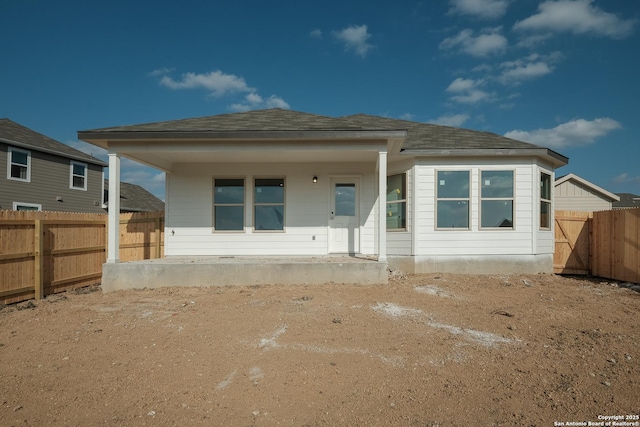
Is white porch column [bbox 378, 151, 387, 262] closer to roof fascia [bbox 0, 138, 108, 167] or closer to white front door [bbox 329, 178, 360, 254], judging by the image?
white front door [bbox 329, 178, 360, 254]

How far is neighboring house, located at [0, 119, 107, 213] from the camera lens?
15.6 meters

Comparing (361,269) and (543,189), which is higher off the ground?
(543,189)

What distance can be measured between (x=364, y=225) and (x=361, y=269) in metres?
2.48

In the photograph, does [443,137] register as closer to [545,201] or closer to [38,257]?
[545,201]

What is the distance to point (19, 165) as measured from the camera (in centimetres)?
1606

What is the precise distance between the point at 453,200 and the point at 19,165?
1814 centimetres

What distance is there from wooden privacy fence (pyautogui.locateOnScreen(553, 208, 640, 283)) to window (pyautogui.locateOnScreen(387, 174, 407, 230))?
4.32 meters

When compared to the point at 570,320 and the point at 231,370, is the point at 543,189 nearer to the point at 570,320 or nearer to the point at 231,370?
the point at 570,320

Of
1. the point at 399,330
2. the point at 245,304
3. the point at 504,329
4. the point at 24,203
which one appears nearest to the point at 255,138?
the point at 245,304

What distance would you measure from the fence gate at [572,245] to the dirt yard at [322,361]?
3.25 m

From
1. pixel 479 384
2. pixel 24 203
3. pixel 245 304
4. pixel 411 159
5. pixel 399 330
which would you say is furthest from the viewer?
pixel 24 203

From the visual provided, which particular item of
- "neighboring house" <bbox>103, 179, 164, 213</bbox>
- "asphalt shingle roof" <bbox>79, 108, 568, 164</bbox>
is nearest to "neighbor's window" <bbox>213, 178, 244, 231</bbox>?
"asphalt shingle roof" <bbox>79, 108, 568, 164</bbox>

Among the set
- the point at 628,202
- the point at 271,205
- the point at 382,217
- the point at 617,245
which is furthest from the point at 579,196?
the point at 271,205

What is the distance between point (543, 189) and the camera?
31.6 ft
